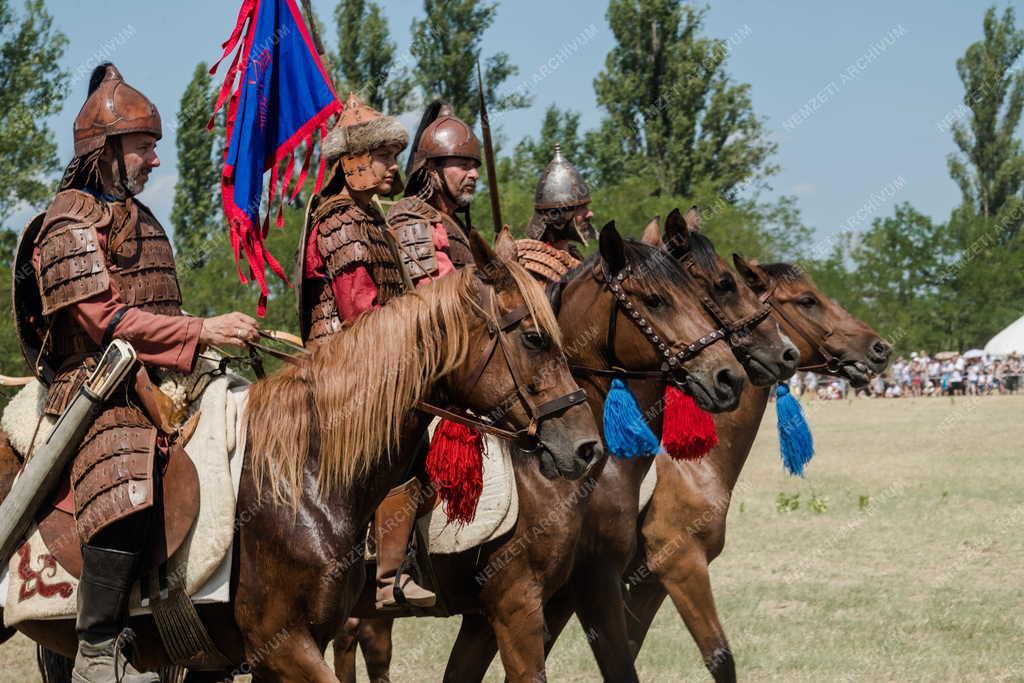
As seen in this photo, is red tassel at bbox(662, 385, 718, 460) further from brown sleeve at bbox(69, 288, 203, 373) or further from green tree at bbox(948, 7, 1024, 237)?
green tree at bbox(948, 7, 1024, 237)

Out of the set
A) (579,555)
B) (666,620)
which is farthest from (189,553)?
(666,620)

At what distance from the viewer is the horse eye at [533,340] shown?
4660mm

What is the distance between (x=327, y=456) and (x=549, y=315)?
39.2 inches

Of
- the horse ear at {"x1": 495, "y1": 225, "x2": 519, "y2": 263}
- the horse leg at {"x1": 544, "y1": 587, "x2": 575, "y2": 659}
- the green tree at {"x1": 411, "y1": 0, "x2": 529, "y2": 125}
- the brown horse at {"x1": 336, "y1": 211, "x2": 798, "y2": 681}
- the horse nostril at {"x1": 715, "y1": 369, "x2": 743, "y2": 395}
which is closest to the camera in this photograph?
the horse ear at {"x1": 495, "y1": 225, "x2": 519, "y2": 263}

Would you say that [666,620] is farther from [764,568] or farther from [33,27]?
[33,27]

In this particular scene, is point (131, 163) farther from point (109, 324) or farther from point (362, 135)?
point (362, 135)

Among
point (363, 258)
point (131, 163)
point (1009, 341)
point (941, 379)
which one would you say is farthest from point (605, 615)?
point (1009, 341)

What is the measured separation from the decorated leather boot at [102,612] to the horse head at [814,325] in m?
4.95

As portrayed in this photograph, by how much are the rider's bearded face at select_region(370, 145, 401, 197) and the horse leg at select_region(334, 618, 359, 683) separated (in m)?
3.04

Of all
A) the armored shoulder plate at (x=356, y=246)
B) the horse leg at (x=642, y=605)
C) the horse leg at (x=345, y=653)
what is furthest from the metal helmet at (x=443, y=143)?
the horse leg at (x=345, y=653)

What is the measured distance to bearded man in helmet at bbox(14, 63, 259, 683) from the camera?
14.7ft

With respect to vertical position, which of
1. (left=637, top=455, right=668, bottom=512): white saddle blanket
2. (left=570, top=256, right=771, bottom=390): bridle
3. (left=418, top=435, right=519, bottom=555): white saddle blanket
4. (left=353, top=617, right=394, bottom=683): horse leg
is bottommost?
(left=353, top=617, right=394, bottom=683): horse leg

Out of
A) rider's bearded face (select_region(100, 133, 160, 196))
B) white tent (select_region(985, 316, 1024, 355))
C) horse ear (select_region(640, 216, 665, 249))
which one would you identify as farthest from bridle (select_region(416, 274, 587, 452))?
white tent (select_region(985, 316, 1024, 355))

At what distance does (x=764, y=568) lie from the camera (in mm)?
12672
